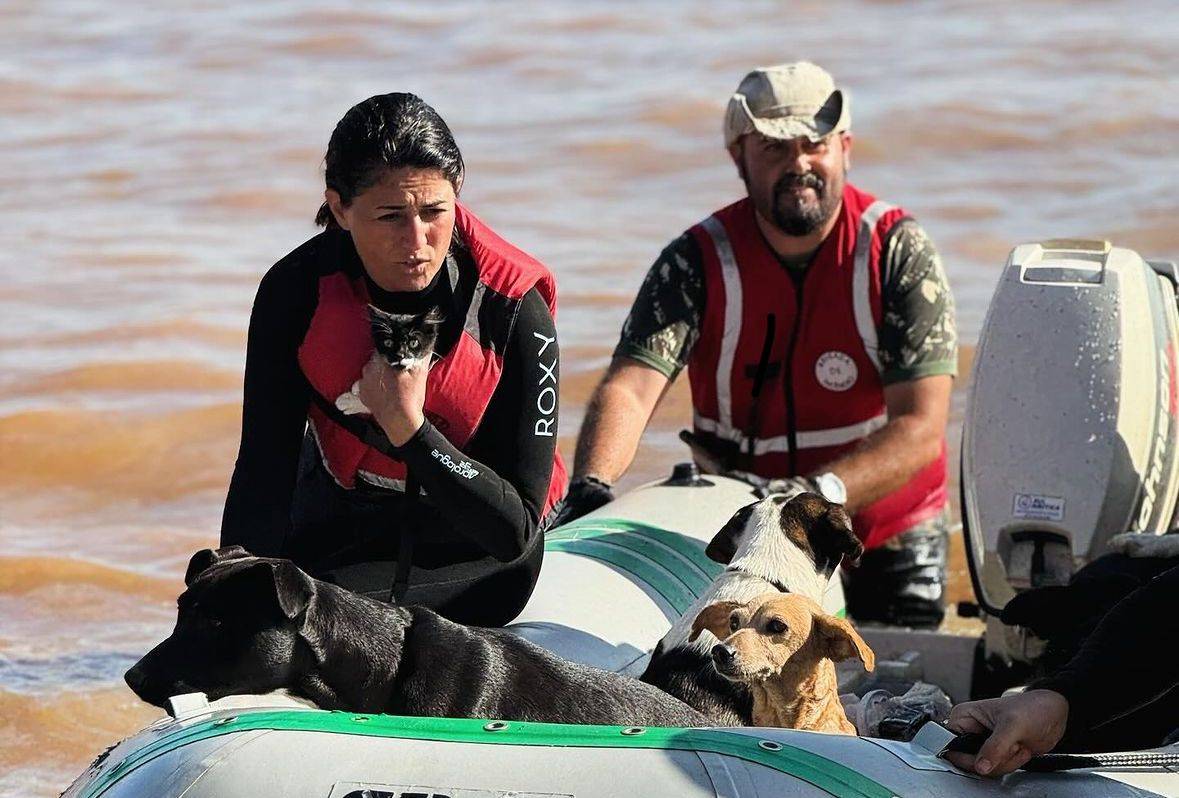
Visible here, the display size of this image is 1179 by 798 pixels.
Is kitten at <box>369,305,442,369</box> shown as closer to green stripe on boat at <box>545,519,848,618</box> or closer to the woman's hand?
the woman's hand

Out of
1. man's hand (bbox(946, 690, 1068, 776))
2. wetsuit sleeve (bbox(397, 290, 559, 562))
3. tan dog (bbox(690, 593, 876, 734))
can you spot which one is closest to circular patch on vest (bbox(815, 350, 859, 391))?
wetsuit sleeve (bbox(397, 290, 559, 562))

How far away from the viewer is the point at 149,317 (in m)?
11.4

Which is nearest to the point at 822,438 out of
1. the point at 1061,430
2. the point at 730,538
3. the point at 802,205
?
the point at 802,205

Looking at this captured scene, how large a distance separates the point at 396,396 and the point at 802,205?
2.27 m

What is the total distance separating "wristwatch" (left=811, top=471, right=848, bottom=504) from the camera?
4.99 metres

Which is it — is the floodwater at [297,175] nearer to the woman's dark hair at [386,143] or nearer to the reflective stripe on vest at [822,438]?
the reflective stripe on vest at [822,438]

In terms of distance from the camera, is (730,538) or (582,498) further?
(582,498)

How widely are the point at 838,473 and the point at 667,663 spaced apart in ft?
5.39

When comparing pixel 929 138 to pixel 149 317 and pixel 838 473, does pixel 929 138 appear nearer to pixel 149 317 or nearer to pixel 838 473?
pixel 149 317

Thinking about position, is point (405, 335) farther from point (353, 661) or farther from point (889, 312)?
point (889, 312)

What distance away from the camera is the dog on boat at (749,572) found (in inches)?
145

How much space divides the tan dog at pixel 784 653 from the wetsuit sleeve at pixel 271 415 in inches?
34.6

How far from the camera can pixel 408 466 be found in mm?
3754

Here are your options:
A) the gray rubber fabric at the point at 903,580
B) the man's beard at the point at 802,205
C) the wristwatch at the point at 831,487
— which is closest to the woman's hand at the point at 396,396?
the wristwatch at the point at 831,487
